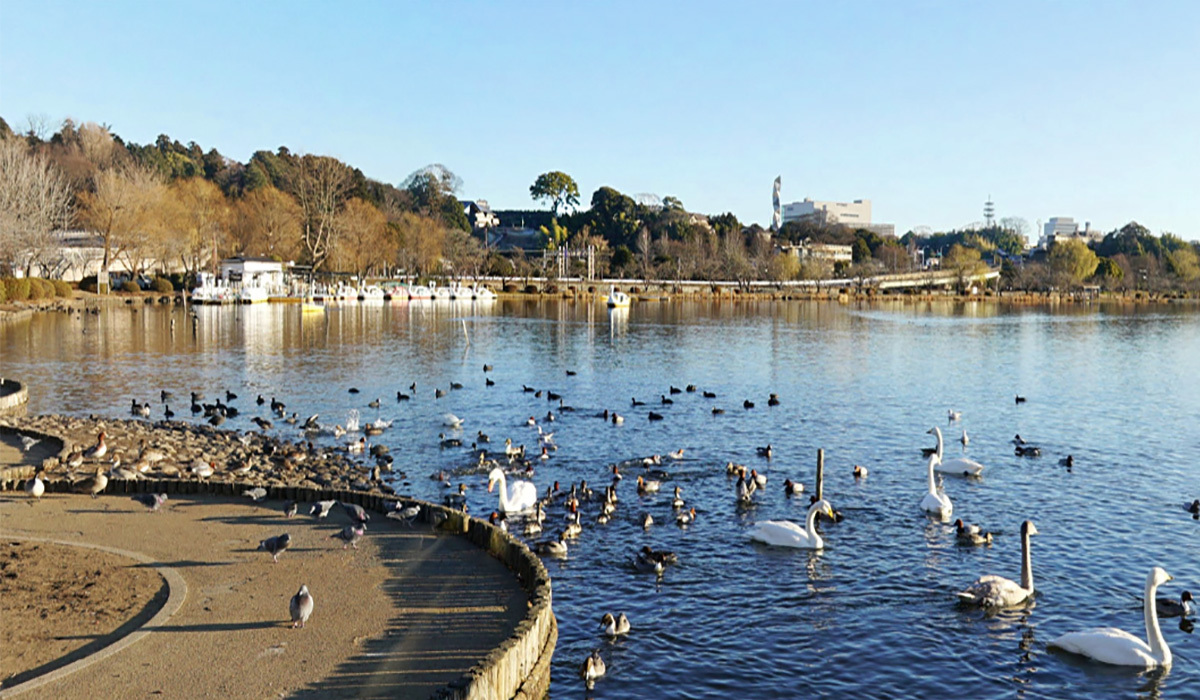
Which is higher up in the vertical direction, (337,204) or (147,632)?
(337,204)

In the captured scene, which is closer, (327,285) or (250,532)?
(250,532)

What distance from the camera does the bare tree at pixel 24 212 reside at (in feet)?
252

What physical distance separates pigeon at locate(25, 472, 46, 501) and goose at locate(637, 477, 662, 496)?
12909mm

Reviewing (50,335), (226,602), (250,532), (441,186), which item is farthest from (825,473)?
(441,186)

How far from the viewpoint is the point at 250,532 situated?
16469mm

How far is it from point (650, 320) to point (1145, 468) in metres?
68.3

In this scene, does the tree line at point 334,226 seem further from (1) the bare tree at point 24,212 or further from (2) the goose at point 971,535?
(2) the goose at point 971,535

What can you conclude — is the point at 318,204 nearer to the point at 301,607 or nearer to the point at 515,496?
the point at 515,496

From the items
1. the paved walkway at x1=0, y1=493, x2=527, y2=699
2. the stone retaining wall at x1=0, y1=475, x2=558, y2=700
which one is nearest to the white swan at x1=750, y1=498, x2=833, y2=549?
the stone retaining wall at x1=0, y1=475, x2=558, y2=700

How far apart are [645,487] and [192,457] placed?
12018 millimetres

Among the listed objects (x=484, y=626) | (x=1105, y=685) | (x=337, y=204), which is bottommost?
(x=1105, y=685)

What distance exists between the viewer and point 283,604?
13.0 metres

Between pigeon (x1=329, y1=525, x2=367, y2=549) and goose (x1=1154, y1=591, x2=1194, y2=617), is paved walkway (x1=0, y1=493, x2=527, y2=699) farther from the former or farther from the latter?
goose (x1=1154, y1=591, x2=1194, y2=617)

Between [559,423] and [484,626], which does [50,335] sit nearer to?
[559,423]
